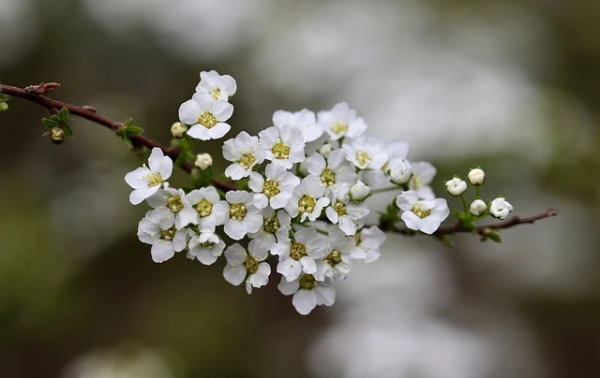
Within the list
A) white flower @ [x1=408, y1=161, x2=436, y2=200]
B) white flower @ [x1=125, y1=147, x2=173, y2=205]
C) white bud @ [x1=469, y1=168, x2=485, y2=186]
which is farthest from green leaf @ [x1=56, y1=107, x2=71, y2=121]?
white bud @ [x1=469, y1=168, x2=485, y2=186]

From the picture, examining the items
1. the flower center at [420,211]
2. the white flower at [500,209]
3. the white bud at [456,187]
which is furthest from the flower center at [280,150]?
the white flower at [500,209]

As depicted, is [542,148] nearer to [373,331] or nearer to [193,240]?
[373,331]

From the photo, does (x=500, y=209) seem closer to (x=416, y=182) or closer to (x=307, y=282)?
(x=416, y=182)

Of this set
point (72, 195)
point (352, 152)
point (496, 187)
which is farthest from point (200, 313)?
point (352, 152)

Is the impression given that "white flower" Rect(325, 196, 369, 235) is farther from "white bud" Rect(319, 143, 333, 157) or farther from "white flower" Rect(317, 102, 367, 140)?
"white flower" Rect(317, 102, 367, 140)

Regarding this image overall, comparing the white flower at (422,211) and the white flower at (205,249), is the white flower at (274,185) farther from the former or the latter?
the white flower at (422,211)

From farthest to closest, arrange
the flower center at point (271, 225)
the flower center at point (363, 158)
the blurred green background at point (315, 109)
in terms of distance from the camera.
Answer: the blurred green background at point (315, 109) < the flower center at point (363, 158) < the flower center at point (271, 225)

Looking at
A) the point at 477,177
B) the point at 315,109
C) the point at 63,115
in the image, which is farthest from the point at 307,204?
the point at 315,109
